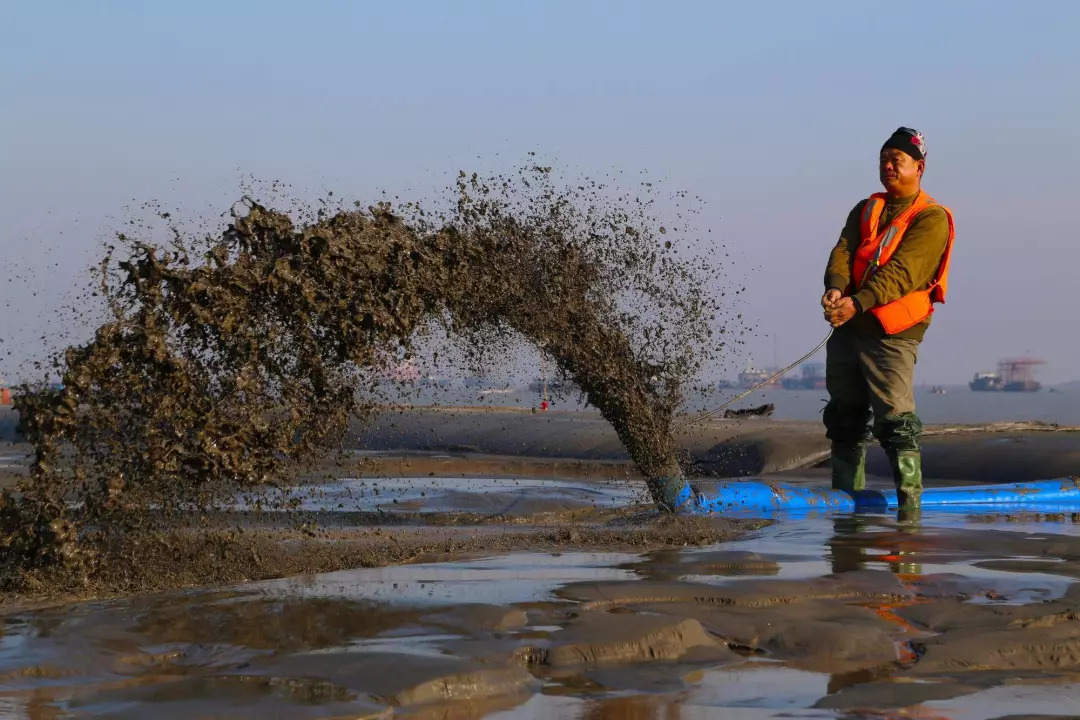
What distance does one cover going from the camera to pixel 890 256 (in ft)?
24.1

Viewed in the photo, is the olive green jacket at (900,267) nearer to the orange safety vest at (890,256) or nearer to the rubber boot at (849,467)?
the orange safety vest at (890,256)

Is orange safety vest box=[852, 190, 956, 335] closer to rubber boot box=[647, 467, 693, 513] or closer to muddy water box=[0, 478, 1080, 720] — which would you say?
rubber boot box=[647, 467, 693, 513]

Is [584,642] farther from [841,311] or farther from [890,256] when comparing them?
[890,256]

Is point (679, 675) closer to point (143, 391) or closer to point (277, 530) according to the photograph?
point (143, 391)

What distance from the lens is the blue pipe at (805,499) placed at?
743 centimetres

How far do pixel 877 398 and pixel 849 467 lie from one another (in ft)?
2.52

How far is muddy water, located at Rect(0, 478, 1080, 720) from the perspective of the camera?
9.66 feet

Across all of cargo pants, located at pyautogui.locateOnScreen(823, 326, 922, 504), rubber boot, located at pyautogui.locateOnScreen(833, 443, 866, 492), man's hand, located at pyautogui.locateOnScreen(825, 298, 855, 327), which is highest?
man's hand, located at pyautogui.locateOnScreen(825, 298, 855, 327)

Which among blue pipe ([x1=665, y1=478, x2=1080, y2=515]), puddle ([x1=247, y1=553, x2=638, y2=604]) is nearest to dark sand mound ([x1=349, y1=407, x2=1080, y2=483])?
blue pipe ([x1=665, y1=478, x2=1080, y2=515])

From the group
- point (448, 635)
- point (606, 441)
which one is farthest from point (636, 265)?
point (606, 441)

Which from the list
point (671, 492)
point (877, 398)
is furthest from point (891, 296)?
point (671, 492)

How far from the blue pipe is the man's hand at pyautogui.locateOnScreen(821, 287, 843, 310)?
1.17 m

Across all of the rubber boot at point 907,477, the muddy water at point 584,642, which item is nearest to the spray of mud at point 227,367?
the muddy water at point 584,642

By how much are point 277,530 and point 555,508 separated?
2624 millimetres
